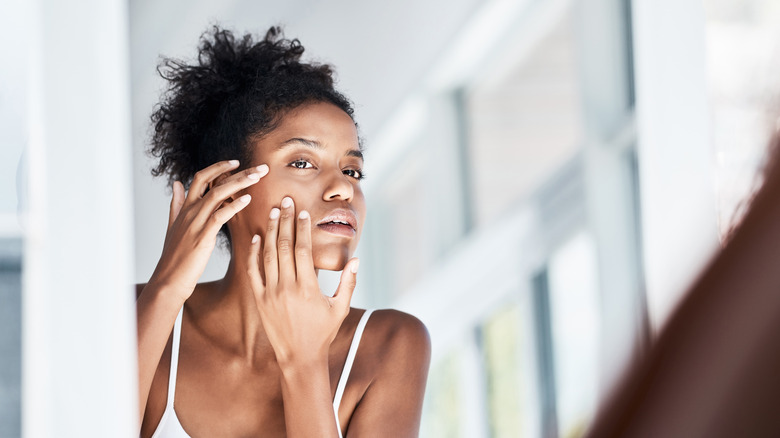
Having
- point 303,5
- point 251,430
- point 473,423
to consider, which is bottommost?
point 473,423

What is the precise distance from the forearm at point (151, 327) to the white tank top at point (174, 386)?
0.02 meters

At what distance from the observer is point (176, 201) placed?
0.61m

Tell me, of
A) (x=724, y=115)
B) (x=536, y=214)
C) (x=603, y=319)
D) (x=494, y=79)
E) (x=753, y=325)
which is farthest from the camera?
(x=494, y=79)

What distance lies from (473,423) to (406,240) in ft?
1.25

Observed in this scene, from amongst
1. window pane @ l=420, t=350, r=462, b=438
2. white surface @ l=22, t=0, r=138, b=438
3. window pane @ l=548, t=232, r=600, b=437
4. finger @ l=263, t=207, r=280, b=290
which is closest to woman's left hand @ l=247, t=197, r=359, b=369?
finger @ l=263, t=207, r=280, b=290

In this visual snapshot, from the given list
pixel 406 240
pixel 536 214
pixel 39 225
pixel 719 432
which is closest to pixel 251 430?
pixel 39 225

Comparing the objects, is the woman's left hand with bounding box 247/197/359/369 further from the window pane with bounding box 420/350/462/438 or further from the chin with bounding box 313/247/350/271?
the window pane with bounding box 420/350/462/438

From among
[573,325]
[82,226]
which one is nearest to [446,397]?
[573,325]

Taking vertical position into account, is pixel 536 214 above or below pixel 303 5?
below

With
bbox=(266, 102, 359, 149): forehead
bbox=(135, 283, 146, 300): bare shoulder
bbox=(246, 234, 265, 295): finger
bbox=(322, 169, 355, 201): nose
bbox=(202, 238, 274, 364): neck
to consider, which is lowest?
bbox=(202, 238, 274, 364): neck

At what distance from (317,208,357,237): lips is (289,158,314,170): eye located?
0.04 m

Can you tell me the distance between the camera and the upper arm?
2.00 feet

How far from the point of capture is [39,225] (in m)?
0.38

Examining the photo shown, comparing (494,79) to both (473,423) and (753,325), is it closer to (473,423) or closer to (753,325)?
(473,423)
